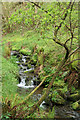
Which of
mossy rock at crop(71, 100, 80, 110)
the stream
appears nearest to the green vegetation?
mossy rock at crop(71, 100, 80, 110)

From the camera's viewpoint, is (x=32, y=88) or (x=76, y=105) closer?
(x=76, y=105)

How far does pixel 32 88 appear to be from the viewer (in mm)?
6000

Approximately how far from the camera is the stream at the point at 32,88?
4.19 m

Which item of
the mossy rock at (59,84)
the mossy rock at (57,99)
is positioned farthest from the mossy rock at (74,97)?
the mossy rock at (59,84)

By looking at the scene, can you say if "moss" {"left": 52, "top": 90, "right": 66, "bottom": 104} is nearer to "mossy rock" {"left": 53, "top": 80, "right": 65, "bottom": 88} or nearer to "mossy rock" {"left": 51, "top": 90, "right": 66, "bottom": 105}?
"mossy rock" {"left": 51, "top": 90, "right": 66, "bottom": 105}

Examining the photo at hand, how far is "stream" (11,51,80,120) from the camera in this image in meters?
4.19

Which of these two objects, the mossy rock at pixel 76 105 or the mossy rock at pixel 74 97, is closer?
the mossy rock at pixel 76 105

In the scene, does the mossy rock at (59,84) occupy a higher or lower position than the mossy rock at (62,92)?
higher

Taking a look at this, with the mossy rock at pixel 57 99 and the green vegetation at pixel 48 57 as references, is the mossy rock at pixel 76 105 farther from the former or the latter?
the mossy rock at pixel 57 99

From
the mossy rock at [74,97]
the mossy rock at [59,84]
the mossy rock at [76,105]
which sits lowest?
the mossy rock at [76,105]

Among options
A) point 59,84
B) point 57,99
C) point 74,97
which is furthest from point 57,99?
point 59,84

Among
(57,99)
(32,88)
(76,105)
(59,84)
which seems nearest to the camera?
(76,105)

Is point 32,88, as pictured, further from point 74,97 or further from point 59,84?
point 74,97

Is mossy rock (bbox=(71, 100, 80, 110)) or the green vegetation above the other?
the green vegetation
